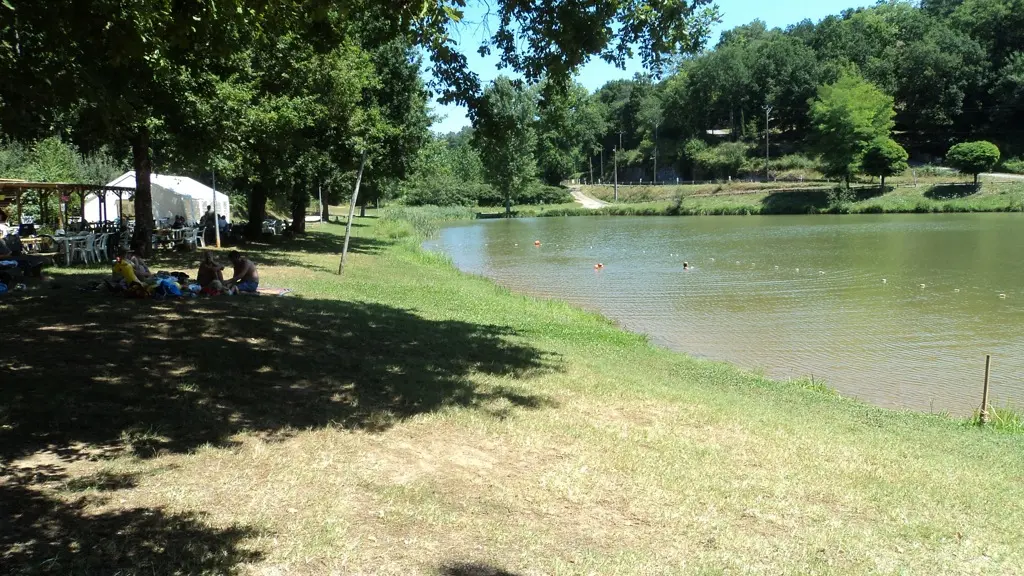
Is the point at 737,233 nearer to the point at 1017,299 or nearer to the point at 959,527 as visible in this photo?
the point at 1017,299

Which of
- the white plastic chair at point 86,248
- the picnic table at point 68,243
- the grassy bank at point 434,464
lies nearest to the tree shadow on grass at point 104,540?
the grassy bank at point 434,464

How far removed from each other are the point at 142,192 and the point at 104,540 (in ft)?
50.3

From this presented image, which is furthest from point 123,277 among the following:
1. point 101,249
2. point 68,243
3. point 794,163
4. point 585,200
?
point 794,163

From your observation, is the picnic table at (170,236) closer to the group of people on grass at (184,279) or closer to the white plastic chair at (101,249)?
the white plastic chair at (101,249)

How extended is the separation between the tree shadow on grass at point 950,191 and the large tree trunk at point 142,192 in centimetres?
6546

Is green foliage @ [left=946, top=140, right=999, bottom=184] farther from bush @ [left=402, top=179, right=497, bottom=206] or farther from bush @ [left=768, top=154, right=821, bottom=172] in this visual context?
bush @ [left=402, top=179, right=497, bottom=206]

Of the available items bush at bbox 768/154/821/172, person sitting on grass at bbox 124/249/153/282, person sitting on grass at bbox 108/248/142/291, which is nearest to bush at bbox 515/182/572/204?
bush at bbox 768/154/821/172

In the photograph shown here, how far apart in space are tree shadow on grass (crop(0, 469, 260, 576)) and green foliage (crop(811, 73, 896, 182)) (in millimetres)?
76838

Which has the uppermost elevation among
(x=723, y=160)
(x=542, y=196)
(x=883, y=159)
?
(x=723, y=160)

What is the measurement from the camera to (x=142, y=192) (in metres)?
17.0

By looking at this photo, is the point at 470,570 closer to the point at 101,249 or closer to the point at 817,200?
the point at 101,249

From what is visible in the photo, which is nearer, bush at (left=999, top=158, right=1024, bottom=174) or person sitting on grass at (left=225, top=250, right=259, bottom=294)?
person sitting on grass at (left=225, top=250, right=259, bottom=294)

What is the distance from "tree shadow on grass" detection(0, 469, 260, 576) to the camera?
3.37 meters

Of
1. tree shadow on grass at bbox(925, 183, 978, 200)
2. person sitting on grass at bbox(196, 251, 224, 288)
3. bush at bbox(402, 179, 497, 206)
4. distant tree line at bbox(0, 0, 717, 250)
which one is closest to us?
distant tree line at bbox(0, 0, 717, 250)
